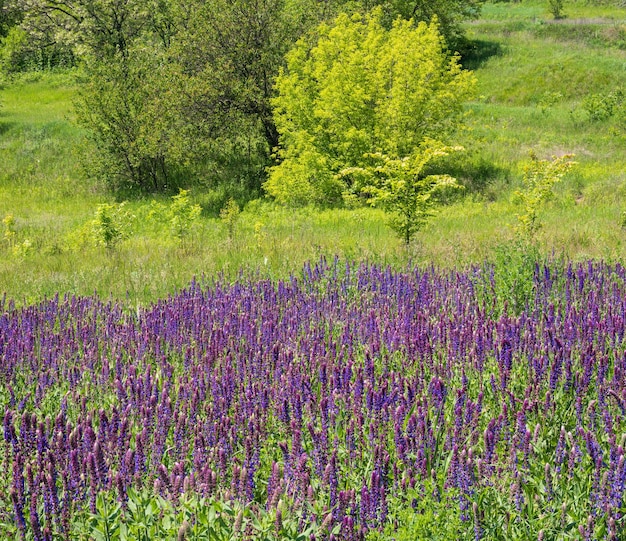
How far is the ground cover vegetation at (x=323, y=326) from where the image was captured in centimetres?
301

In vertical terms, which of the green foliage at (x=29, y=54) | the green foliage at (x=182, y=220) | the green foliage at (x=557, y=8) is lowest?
the green foliage at (x=182, y=220)

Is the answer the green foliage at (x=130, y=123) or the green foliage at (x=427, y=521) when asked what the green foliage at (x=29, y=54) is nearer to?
the green foliage at (x=130, y=123)

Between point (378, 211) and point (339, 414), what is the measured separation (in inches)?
550

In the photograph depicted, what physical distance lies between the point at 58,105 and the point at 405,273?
1523 inches

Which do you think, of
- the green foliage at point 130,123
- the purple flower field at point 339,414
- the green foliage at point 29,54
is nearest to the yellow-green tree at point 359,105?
the green foliage at point 130,123

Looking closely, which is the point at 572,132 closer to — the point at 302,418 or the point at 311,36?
the point at 311,36

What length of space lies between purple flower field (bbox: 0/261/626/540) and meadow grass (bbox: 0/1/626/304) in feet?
8.05

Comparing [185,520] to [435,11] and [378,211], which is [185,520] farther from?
[435,11]

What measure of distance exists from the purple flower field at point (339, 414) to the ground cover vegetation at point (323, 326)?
0.08ft

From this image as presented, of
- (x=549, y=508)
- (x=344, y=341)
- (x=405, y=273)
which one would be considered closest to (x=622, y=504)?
(x=549, y=508)

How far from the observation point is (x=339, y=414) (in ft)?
13.0

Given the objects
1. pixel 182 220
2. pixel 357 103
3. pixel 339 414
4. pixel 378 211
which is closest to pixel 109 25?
pixel 357 103

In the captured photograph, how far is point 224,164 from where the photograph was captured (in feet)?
90.3

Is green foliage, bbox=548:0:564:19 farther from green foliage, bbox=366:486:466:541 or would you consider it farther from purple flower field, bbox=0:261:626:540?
green foliage, bbox=366:486:466:541
